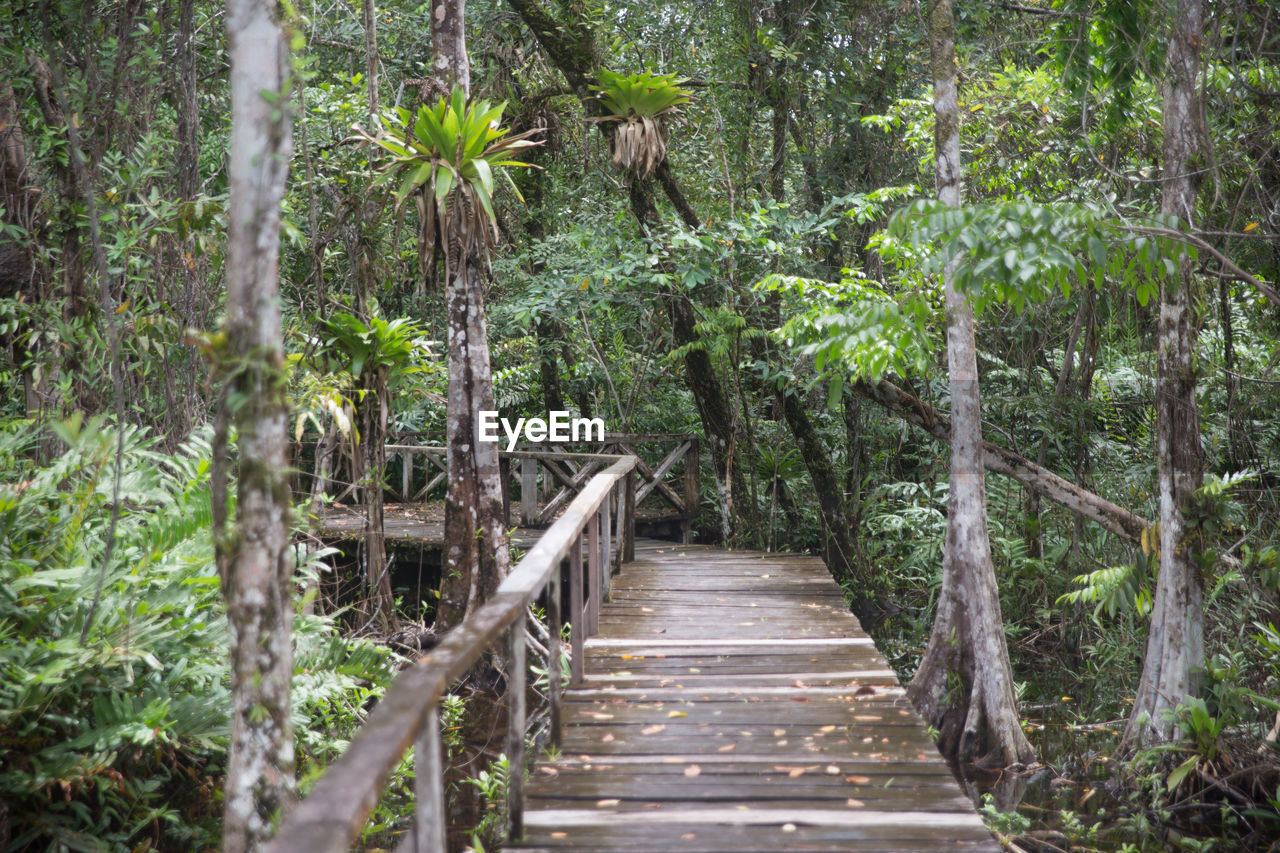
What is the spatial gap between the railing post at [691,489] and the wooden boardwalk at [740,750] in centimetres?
473

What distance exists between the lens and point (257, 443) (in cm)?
268

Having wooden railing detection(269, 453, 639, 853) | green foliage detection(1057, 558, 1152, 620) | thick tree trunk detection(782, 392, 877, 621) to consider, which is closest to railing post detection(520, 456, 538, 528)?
thick tree trunk detection(782, 392, 877, 621)

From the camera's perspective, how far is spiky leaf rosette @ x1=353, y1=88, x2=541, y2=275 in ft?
20.9

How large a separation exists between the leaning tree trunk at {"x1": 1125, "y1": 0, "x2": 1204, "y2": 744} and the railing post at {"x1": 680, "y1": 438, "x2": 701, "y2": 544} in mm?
5775

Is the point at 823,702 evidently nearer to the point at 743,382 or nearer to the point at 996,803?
the point at 996,803

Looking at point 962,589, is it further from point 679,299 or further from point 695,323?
point 679,299

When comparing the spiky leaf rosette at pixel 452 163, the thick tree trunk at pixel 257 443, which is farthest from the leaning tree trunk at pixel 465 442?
the thick tree trunk at pixel 257 443

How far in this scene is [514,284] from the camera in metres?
11.0

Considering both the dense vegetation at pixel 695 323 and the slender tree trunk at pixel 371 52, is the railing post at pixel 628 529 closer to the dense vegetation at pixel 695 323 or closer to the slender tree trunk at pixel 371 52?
the dense vegetation at pixel 695 323

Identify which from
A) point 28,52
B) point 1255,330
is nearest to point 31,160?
point 28,52

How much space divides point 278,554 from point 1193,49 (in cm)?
519

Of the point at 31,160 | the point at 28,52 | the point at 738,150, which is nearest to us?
the point at 28,52

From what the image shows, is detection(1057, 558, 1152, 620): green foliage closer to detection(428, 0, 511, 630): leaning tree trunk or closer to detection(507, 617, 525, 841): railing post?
detection(428, 0, 511, 630): leaning tree trunk

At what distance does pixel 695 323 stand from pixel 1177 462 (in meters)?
4.88
